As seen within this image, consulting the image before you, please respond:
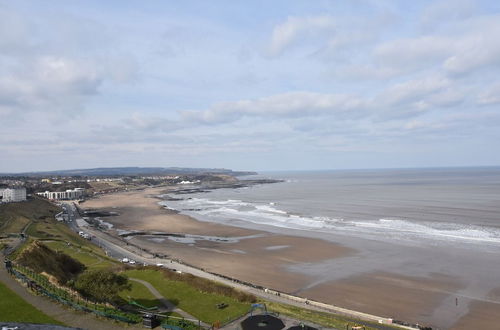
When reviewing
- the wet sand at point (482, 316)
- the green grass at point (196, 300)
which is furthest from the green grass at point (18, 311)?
the wet sand at point (482, 316)

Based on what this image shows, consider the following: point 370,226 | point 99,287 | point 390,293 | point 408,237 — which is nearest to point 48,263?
point 99,287

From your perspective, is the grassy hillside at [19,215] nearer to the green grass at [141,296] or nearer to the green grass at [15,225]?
the green grass at [15,225]

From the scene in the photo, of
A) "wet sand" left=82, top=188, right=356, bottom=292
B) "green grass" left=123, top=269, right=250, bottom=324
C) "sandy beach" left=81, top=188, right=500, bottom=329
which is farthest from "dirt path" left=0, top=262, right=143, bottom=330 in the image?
"wet sand" left=82, top=188, right=356, bottom=292

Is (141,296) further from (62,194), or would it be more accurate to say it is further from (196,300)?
(62,194)

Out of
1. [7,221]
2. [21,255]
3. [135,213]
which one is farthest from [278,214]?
[21,255]

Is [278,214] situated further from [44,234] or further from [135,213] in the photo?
[44,234]

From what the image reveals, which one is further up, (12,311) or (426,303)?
(12,311)
